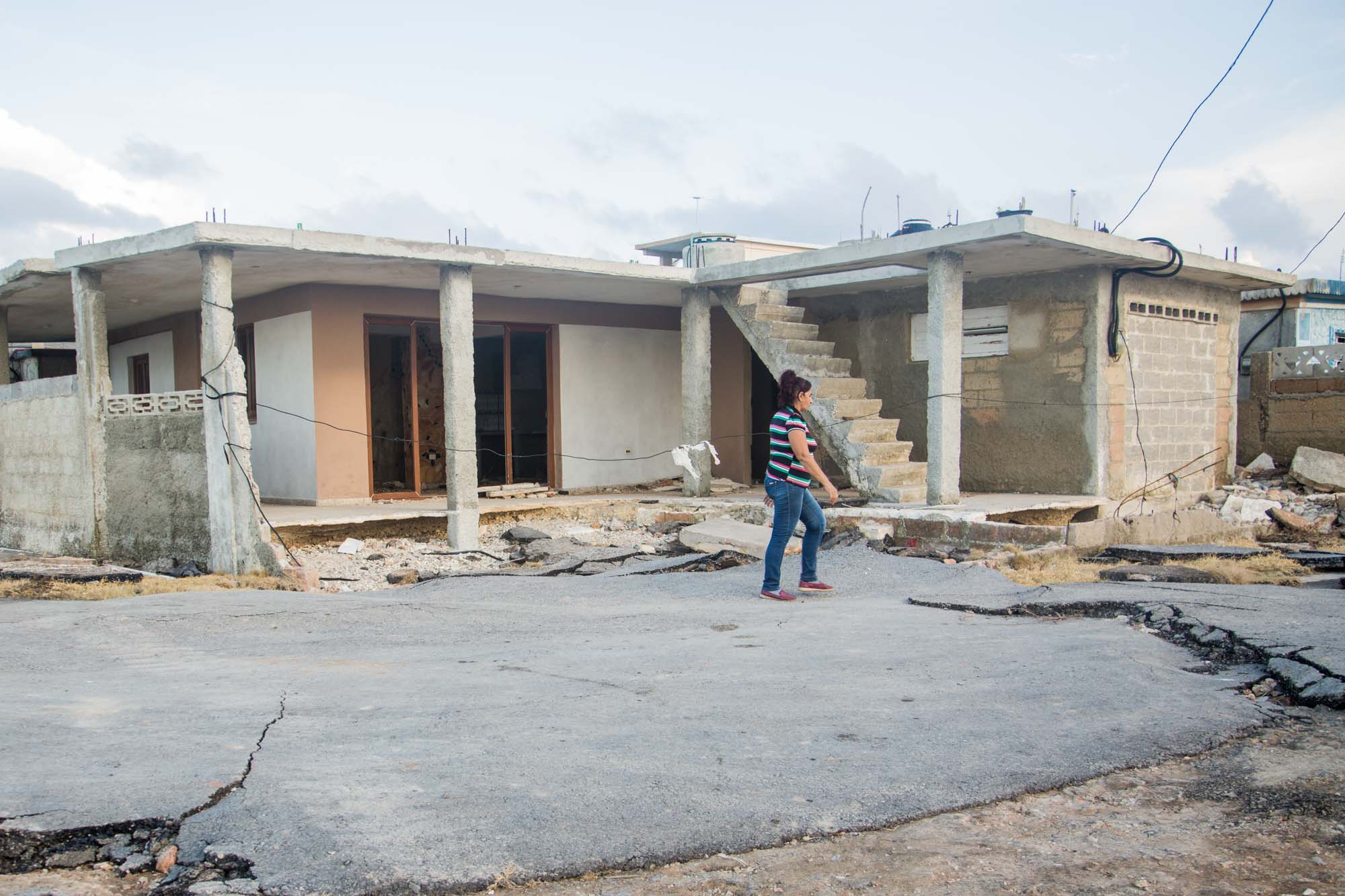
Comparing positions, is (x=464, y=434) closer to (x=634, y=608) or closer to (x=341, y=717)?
(x=634, y=608)

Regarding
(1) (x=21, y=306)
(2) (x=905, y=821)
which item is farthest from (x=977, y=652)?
(1) (x=21, y=306)

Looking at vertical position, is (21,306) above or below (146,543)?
above

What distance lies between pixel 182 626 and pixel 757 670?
3.85 m

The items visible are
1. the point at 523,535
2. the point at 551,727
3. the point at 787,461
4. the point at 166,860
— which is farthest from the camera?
the point at 523,535

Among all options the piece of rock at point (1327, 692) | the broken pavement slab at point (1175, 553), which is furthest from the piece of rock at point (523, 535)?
the piece of rock at point (1327, 692)

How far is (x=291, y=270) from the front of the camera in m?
11.3

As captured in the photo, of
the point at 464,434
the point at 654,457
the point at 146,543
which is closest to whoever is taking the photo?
the point at 146,543

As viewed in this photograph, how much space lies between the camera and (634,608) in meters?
7.49

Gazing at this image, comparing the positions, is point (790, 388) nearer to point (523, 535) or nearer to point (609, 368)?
point (523, 535)

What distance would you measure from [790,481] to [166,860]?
4994 mm

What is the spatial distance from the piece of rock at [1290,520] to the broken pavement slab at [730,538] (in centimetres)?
591

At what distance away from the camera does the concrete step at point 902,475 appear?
11.3m

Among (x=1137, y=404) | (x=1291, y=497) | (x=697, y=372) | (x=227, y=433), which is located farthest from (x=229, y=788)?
(x=1291, y=497)

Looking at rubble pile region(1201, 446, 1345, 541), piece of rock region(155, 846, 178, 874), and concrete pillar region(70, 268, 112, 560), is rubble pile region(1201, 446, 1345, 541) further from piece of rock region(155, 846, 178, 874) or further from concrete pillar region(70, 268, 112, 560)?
concrete pillar region(70, 268, 112, 560)
